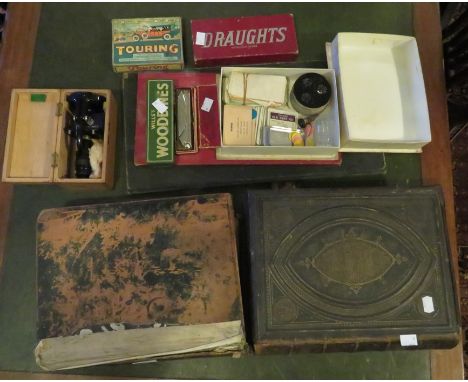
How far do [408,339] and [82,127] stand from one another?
38.8 inches

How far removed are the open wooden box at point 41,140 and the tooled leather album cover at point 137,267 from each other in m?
0.11

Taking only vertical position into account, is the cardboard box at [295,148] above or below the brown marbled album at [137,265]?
above

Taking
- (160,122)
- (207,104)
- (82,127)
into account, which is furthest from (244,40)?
(82,127)

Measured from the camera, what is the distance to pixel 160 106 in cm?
113

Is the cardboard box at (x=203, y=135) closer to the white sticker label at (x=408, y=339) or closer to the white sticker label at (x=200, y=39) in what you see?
the white sticker label at (x=200, y=39)

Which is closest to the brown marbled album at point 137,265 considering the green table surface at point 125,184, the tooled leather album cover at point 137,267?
the tooled leather album cover at point 137,267

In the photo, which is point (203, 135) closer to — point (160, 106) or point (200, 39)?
point (160, 106)

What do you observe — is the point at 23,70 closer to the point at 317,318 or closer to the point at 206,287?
the point at 206,287

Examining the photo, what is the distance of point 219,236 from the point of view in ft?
3.26

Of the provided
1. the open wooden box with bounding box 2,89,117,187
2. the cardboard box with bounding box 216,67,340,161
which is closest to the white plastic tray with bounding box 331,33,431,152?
the cardboard box with bounding box 216,67,340,161

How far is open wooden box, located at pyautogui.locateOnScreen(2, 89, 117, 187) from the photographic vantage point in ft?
3.54

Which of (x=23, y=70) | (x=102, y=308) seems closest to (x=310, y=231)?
(x=102, y=308)

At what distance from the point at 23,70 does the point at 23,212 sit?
449mm

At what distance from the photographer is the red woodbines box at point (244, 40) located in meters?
1.20
